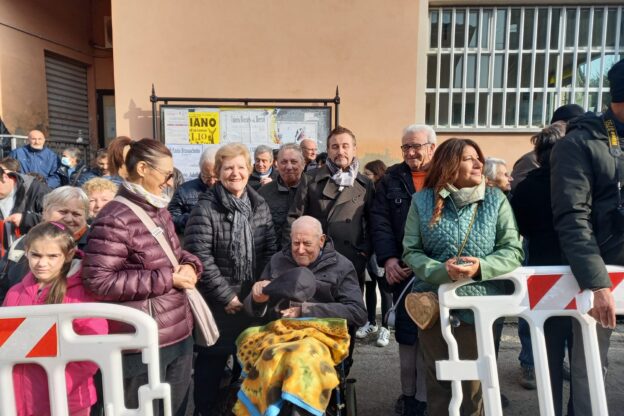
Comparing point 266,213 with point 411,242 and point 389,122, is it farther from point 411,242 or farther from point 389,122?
point 389,122

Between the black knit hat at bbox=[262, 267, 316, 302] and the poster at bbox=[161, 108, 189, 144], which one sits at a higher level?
the poster at bbox=[161, 108, 189, 144]

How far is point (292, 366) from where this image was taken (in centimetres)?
207

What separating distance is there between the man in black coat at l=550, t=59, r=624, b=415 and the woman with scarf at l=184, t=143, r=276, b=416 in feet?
5.59

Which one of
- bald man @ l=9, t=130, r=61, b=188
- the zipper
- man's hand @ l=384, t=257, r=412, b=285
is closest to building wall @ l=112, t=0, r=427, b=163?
bald man @ l=9, t=130, r=61, b=188

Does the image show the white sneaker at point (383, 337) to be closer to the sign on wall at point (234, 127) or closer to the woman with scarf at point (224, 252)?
the woman with scarf at point (224, 252)

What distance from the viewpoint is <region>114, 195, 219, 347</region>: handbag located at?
2164 mm

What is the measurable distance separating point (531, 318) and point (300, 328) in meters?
1.13

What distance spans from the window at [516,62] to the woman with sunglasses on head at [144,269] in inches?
231

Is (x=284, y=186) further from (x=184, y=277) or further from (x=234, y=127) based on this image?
(x=234, y=127)

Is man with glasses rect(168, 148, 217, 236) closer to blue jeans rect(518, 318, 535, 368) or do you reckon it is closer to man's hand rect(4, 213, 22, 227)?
man's hand rect(4, 213, 22, 227)

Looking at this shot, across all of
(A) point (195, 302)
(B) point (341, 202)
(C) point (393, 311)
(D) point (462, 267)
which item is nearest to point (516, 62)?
(B) point (341, 202)

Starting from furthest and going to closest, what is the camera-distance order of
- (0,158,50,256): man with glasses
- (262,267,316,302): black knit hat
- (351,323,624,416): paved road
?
(0,158,50,256): man with glasses < (351,323,624,416): paved road < (262,267,316,302): black knit hat

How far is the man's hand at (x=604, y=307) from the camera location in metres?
1.98

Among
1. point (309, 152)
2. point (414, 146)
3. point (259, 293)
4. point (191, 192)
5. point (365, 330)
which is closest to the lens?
point (259, 293)
